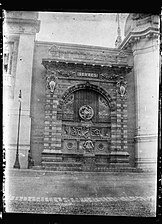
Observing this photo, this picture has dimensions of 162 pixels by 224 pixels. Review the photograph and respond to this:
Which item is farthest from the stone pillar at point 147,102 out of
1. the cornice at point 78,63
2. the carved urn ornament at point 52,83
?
the carved urn ornament at point 52,83

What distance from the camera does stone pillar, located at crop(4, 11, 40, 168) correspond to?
4539 millimetres

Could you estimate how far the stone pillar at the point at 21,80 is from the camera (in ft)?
14.9

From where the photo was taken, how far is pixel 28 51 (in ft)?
18.4

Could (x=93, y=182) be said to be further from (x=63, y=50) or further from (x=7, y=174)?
(x=63, y=50)

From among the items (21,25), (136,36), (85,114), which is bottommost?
(85,114)

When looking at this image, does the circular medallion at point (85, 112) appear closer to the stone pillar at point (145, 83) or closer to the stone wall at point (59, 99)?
the stone wall at point (59, 99)

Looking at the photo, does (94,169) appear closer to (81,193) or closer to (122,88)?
(81,193)

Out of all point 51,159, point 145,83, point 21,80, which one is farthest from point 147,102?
point 21,80

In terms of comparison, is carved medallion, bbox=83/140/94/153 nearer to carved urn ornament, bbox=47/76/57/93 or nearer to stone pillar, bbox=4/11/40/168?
stone pillar, bbox=4/11/40/168

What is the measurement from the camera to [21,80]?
17.2ft

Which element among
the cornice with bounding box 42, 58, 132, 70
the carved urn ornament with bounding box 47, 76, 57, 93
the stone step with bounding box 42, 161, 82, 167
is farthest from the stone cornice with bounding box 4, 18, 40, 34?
the stone step with bounding box 42, 161, 82, 167

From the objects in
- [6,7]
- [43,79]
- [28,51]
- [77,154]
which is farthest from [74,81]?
[6,7]

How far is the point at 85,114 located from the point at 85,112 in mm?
45

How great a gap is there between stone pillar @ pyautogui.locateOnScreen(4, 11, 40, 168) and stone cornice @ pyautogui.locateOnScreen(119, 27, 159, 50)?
2.04 metres
